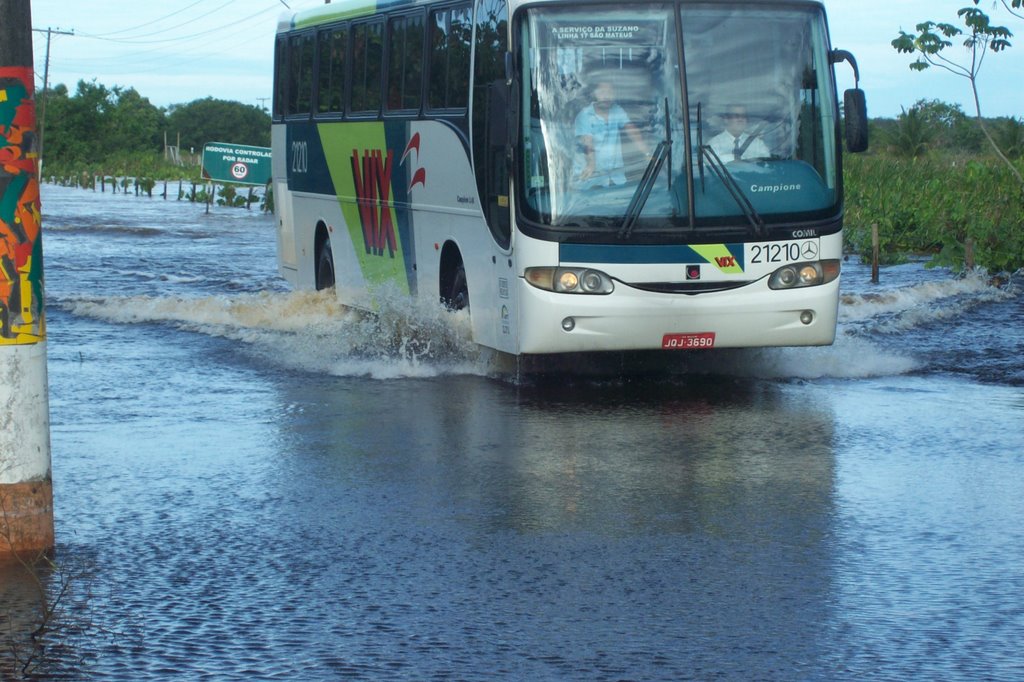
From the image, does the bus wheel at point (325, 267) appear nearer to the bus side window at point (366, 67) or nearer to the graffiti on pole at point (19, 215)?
the bus side window at point (366, 67)

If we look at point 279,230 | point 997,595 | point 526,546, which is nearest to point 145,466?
point 526,546

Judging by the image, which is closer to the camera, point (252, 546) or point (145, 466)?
point (252, 546)

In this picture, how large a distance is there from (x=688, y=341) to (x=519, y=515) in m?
4.28

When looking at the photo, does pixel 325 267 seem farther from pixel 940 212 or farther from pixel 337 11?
pixel 940 212

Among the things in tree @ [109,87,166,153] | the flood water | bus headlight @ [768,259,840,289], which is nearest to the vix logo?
the flood water

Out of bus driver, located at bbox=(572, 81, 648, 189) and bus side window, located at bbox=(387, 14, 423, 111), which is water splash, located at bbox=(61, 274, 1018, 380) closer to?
bus side window, located at bbox=(387, 14, 423, 111)

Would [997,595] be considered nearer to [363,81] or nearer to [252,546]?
[252,546]

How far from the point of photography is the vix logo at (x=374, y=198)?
15.9 m

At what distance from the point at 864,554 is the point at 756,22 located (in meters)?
6.10

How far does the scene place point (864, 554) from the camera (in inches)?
277

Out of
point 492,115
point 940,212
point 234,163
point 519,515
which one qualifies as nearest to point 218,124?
point 234,163

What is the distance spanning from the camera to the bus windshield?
466 inches

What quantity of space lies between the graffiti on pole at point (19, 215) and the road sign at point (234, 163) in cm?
3733

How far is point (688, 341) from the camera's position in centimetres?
1192
